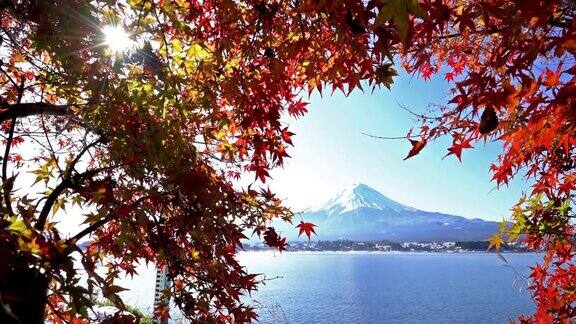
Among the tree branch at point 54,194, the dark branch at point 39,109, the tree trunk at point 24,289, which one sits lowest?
the tree trunk at point 24,289

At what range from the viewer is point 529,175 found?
4.25 meters

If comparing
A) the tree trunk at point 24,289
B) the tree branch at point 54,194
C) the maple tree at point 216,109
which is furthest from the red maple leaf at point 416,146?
the tree branch at point 54,194

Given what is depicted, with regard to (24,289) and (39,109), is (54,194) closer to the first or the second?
(39,109)

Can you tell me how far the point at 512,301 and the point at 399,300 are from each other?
22.0 metres

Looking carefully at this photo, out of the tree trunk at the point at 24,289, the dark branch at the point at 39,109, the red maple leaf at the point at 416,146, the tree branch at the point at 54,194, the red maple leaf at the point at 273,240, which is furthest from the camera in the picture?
the red maple leaf at the point at 273,240

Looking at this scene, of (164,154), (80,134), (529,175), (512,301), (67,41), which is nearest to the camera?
(67,41)

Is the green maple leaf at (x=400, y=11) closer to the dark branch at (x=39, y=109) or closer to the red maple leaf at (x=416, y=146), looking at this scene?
the red maple leaf at (x=416, y=146)

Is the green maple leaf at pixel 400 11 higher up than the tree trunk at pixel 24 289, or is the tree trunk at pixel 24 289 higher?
the green maple leaf at pixel 400 11

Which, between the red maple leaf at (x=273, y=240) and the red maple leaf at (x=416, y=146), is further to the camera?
the red maple leaf at (x=273, y=240)

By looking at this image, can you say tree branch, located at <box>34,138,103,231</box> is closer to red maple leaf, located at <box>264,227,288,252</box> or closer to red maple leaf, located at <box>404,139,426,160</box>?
red maple leaf, located at <box>264,227,288,252</box>

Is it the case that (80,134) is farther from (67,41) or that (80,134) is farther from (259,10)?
(259,10)

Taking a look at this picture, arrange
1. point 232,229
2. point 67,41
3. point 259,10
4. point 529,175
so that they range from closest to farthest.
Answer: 1. point 67,41
2. point 259,10
3. point 232,229
4. point 529,175

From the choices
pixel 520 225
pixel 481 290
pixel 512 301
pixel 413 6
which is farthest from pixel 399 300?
pixel 413 6

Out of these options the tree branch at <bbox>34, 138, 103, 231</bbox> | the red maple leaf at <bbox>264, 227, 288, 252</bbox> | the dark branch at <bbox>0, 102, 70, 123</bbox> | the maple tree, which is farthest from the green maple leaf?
the dark branch at <bbox>0, 102, 70, 123</bbox>
